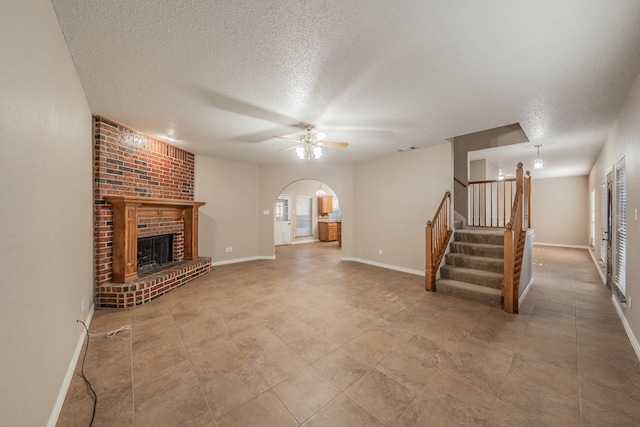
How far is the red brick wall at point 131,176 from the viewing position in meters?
3.31

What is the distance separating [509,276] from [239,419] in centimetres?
353

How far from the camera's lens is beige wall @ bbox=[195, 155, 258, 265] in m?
5.62

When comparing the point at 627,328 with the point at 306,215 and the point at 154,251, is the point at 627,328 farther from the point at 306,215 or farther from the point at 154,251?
the point at 306,215

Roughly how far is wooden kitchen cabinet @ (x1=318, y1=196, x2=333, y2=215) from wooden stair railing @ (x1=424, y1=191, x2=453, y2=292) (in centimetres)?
655

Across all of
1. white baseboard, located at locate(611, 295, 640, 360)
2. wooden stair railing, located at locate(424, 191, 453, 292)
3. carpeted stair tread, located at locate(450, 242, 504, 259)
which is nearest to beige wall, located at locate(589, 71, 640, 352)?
white baseboard, located at locate(611, 295, 640, 360)

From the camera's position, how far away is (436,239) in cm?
434

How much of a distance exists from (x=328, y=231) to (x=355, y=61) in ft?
28.2

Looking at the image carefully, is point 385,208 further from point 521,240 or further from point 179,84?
point 179,84

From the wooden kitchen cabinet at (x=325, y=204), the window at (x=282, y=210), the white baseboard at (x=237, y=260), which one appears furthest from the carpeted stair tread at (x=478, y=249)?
the wooden kitchen cabinet at (x=325, y=204)

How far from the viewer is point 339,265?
5.92m

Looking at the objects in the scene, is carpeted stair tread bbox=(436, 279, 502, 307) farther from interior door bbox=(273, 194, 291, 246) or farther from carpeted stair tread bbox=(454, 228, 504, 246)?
interior door bbox=(273, 194, 291, 246)

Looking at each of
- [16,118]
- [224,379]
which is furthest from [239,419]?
[16,118]

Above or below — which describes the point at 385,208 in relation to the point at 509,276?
above

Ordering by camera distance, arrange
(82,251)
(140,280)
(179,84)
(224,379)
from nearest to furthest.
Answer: (224,379) → (179,84) → (82,251) → (140,280)
